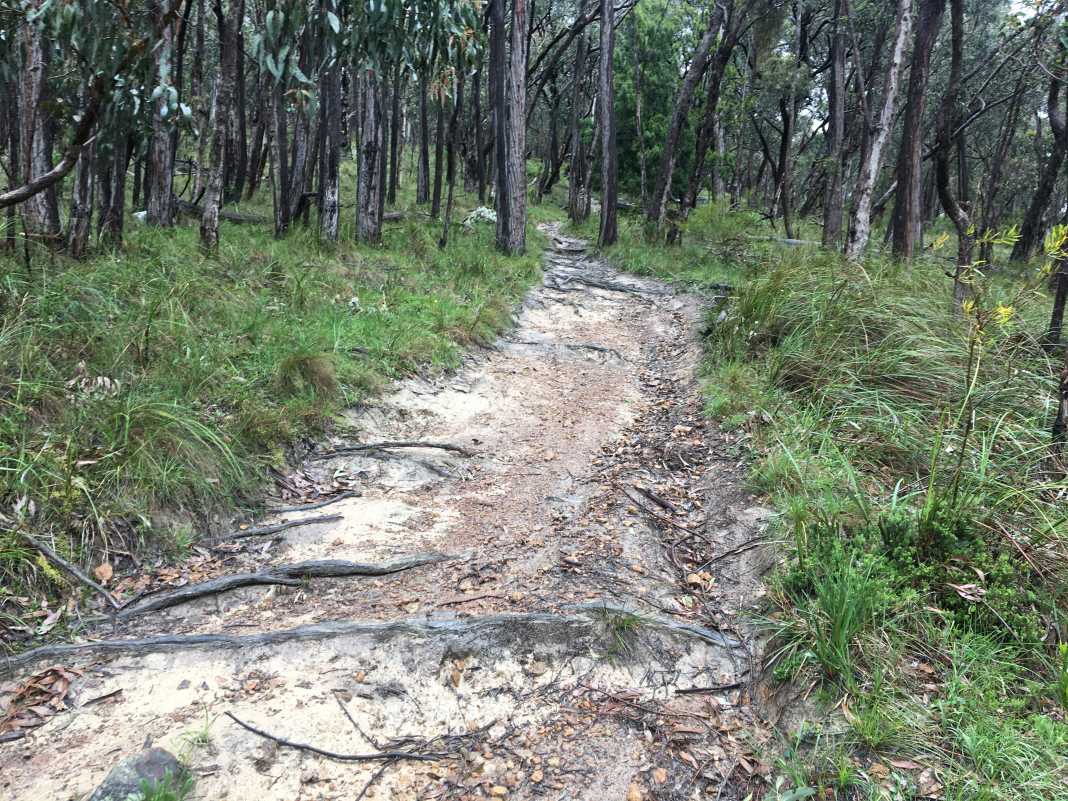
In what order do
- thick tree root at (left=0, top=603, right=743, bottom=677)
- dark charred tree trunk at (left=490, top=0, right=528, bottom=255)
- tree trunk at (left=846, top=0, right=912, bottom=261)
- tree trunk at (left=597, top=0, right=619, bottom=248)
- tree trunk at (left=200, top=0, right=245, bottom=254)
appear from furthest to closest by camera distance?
tree trunk at (left=597, top=0, right=619, bottom=248) < dark charred tree trunk at (left=490, top=0, right=528, bottom=255) < tree trunk at (left=846, top=0, right=912, bottom=261) < tree trunk at (left=200, top=0, right=245, bottom=254) < thick tree root at (left=0, top=603, right=743, bottom=677)

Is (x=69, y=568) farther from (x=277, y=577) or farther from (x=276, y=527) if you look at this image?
(x=276, y=527)

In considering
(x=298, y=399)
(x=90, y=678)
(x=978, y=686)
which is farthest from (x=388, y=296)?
(x=978, y=686)

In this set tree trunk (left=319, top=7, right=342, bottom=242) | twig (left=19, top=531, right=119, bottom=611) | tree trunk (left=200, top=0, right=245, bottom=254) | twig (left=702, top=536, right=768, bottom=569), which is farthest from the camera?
tree trunk (left=319, top=7, right=342, bottom=242)

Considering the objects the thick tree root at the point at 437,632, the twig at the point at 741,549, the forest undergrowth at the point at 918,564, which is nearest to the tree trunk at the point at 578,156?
the forest undergrowth at the point at 918,564

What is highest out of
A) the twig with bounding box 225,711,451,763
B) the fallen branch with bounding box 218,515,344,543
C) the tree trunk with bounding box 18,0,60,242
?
the tree trunk with bounding box 18,0,60,242

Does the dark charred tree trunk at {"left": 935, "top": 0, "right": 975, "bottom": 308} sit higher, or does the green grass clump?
the dark charred tree trunk at {"left": 935, "top": 0, "right": 975, "bottom": 308}

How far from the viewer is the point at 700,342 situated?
8062mm

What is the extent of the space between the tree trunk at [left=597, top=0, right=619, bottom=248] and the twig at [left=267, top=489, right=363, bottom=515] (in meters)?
11.4

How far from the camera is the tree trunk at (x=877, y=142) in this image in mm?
8750

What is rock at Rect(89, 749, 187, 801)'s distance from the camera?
2211 mm

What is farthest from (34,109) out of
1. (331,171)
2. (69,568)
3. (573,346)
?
(573,346)

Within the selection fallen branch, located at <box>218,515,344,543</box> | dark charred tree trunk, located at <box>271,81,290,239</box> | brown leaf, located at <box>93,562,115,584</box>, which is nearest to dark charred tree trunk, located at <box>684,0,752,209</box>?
dark charred tree trunk, located at <box>271,81,290,239</box>

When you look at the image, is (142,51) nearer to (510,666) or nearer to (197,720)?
(197,720)

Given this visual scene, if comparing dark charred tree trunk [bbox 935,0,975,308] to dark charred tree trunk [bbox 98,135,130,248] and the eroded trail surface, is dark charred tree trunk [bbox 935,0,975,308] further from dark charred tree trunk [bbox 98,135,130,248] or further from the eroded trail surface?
dark charred tree trunk [bbox 98,135,130,248]
